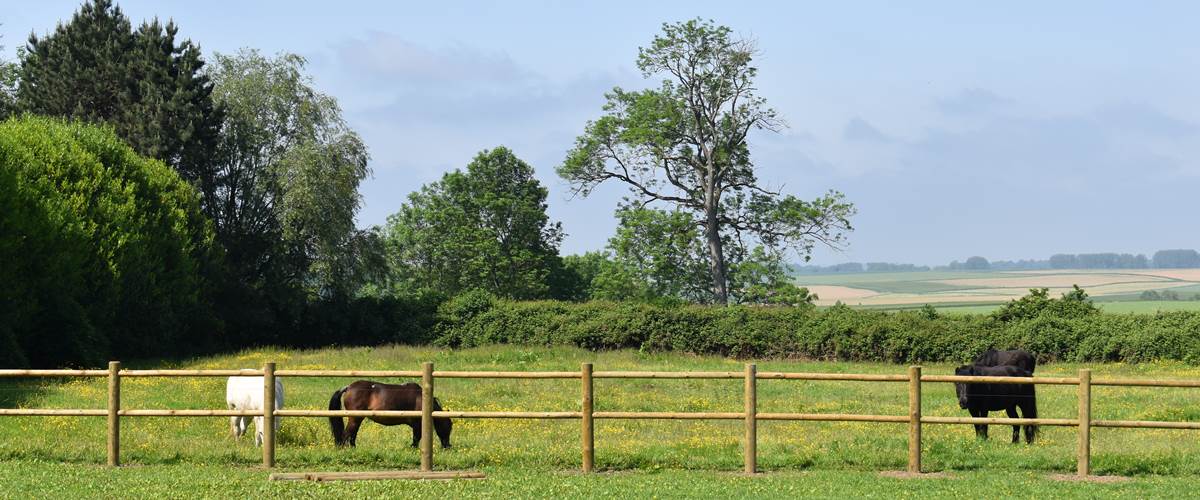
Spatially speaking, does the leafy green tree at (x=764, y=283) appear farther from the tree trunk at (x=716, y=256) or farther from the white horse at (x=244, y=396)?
the white horse at (x=244, y=396)

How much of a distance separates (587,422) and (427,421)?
6.63 ft

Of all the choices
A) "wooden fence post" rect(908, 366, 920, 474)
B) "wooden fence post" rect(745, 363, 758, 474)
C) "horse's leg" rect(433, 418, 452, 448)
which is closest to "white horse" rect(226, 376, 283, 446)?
"horse's leg" rect(433, 418, 452, 448)

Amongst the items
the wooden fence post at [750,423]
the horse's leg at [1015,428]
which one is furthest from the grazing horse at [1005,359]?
the wooden fence post at [750,423]

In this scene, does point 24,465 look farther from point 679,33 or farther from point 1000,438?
point 679,33

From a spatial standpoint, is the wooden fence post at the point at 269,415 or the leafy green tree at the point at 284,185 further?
the leafy green tree at the point at 284,185

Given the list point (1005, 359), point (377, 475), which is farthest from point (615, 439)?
point (1005, 359)

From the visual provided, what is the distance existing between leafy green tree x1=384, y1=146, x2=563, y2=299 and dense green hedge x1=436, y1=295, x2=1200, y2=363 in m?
20.1

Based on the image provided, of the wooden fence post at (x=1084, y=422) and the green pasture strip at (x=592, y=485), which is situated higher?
the wooden fence post at (x=1084, y=422)

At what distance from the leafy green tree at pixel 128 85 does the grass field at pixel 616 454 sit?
25223 mm

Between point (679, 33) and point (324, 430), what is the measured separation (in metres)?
38.5

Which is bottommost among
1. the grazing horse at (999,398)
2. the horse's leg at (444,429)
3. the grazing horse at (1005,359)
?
the horse's leg at (444,429)

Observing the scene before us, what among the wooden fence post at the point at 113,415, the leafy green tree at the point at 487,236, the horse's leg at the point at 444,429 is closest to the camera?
the wooden fence post at the point at 113,415

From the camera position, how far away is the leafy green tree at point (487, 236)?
69.2 metres

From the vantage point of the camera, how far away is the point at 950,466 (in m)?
15.3
